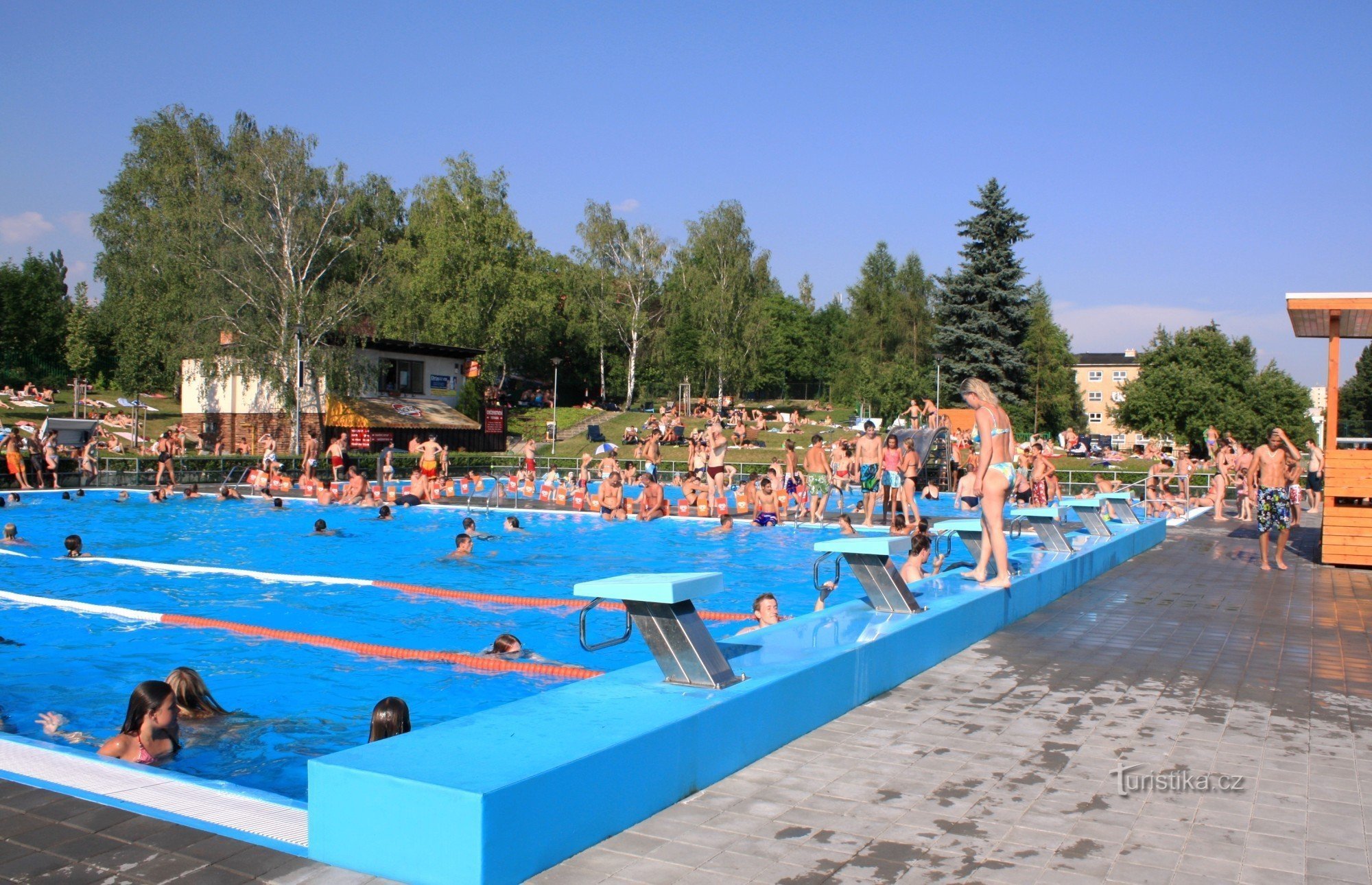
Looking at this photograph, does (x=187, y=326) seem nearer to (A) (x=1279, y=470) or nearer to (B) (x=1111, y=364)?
(A) (x=1279, y=470)

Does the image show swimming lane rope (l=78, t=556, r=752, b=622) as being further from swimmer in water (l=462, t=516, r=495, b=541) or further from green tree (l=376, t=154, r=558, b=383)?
green tree (l=376, t=154, r=558, b=383)

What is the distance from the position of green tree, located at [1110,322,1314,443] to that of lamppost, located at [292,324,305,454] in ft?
117

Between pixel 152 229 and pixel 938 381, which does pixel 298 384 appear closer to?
pixel 152 229

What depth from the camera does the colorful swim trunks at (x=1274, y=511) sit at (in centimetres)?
1150

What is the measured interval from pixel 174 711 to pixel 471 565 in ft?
29.6

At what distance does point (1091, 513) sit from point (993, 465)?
531 centimetres

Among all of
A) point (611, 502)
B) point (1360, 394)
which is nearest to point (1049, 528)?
point (611, 502)

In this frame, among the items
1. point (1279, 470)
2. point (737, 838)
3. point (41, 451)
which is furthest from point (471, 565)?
point (41, 451)

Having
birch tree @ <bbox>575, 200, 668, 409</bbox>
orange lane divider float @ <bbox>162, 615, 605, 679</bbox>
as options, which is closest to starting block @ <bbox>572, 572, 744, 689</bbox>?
orange lane divider float @ <bbox>162, 615, 605, 679</bbox>

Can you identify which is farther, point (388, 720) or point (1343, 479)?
point (1343, 479)

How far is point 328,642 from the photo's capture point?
30.2 feet

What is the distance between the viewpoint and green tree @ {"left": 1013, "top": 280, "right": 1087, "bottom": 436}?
48188 mm

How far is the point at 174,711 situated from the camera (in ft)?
18.3

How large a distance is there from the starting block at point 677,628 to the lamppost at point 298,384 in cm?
2774
